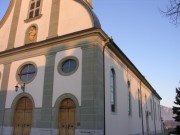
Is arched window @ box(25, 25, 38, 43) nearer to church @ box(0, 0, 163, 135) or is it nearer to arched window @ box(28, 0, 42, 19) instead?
church @ box(0, 0, 163, 135)

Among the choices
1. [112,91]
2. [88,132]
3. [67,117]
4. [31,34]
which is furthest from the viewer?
[31,34]

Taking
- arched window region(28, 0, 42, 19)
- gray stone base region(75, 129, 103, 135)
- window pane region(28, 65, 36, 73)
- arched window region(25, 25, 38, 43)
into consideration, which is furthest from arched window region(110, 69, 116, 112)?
arched window region(28, 0, 42, 19)

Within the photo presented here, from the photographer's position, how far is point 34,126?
50.4 ft

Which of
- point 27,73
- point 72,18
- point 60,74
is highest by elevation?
point 72,18

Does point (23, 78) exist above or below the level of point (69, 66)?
below

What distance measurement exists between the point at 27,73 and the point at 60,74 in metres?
3.59

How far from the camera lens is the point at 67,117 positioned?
14.5 m

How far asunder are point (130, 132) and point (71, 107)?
8.57 m

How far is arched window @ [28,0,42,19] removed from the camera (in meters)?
19.2

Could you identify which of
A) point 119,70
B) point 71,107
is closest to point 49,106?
point 71,107

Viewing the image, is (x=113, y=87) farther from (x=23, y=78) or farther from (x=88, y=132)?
(x=23, y=78)

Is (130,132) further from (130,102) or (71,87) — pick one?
(71,87)

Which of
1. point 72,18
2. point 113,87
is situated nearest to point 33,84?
point 72,18

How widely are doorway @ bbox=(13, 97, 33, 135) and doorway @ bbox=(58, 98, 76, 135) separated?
2.86m
